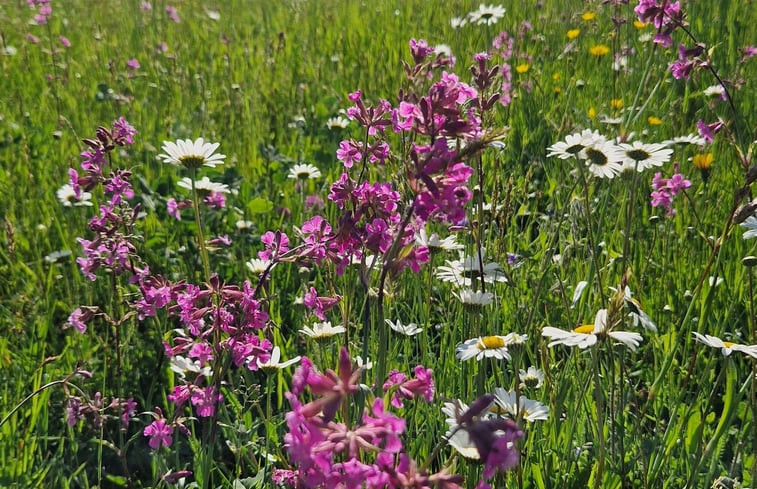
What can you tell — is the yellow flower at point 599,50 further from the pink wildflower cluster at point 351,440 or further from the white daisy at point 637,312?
the pink wildflower cluster at point 351,440

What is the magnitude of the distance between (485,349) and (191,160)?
0.92 m

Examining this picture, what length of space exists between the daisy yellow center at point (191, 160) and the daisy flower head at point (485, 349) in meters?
0.85

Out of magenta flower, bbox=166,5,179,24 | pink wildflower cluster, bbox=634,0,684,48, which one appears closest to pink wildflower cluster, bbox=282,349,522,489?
pink wildflower cluster, bbox=634,0,684,48

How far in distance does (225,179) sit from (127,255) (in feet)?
4.22

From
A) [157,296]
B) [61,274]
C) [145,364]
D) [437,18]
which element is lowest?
[145,364]

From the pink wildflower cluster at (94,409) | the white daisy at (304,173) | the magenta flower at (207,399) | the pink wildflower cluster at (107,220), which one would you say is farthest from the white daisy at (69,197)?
the magenta flower at (207,399)

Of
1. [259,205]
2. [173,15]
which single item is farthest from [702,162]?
[173,15]

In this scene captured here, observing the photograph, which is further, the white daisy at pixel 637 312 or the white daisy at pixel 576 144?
the white daisy at pixel 576 144

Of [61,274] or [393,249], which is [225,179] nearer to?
[61,274]

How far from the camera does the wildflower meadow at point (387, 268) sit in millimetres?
1042

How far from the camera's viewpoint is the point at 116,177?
1.48 m

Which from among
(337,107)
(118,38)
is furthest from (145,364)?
(118,38)

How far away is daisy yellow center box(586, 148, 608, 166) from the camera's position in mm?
1858

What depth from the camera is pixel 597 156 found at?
186cm
